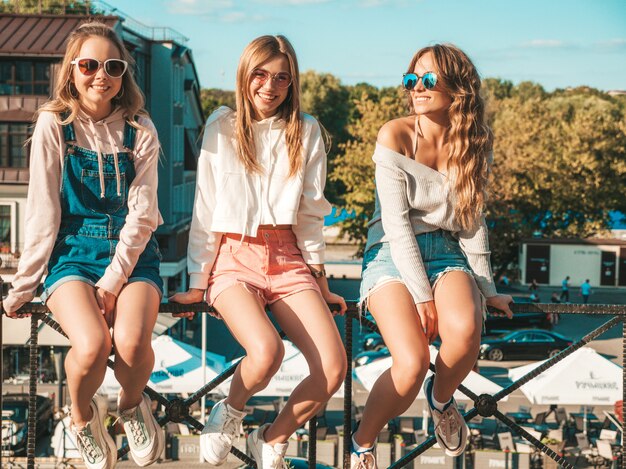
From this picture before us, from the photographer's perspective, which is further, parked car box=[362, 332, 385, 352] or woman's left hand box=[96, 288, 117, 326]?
parked car box=[362, 332, 385, 352]

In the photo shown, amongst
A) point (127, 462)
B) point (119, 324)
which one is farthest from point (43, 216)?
point (127, 462)

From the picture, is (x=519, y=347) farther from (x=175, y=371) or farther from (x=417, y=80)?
(x=417, y=80)

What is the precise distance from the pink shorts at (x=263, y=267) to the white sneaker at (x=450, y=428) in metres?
0.80

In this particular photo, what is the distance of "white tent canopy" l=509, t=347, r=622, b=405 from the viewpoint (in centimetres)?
1828

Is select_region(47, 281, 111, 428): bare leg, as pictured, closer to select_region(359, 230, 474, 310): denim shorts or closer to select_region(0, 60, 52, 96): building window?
select_region(359, 230, 474, 310): denim shorts

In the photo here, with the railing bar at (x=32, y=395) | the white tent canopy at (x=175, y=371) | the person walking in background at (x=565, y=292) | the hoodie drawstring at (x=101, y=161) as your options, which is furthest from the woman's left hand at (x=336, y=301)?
the person walking in background at (x=565, y=292)

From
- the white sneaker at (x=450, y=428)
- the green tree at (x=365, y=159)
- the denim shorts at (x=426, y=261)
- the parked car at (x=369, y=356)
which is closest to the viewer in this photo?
the white sneaker at (x=450, y=428)

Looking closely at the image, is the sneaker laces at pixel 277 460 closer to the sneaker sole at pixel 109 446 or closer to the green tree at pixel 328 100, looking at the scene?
the sneaker sole at pixel 109 446

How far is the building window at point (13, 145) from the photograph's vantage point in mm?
29281

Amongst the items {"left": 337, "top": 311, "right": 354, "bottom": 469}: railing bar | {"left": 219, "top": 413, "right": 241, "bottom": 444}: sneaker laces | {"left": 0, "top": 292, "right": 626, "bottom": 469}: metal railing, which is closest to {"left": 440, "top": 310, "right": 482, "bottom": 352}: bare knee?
{"left": 0, "top": 292, "right": 626, "bottom": 469}: metal railing

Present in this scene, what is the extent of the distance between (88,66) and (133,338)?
1358 millimetres

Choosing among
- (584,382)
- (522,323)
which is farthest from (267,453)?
(522,323)

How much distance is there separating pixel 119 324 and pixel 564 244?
42891 millimetres

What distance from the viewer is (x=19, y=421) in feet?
62.2
